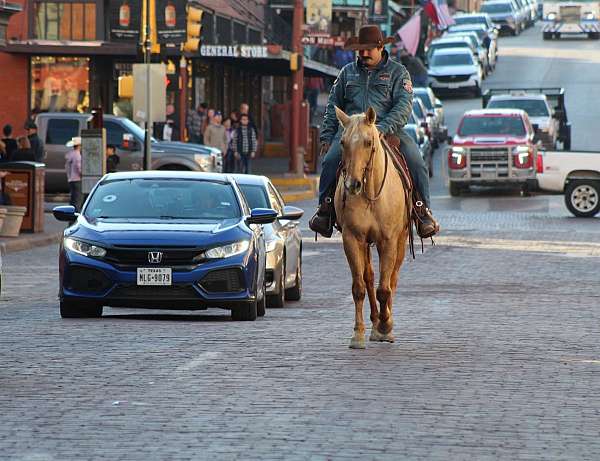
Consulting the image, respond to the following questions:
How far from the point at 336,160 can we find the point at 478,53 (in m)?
70.4

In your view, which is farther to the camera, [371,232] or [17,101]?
[17,101]

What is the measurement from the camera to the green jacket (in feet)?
48.8

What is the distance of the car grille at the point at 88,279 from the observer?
16469mm

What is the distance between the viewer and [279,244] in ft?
64.8

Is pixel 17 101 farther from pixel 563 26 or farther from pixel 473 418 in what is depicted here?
pixel 563 26

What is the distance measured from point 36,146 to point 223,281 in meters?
22.3

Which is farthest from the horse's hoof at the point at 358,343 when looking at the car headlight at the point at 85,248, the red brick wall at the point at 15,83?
the red brick wall at the point at 15,83

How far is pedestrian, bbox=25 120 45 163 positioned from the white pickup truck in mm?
10835

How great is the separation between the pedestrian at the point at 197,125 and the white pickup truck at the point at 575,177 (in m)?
13.3

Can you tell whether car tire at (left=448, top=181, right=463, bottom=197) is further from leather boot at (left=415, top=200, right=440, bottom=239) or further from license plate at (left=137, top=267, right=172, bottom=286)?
leather boot at (left=415, top=200, right=440, bottom=239)

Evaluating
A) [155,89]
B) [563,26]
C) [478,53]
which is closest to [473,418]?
[155,89]

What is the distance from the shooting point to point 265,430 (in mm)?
9805

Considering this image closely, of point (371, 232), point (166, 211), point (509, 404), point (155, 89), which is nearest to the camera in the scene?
point (509, 404)

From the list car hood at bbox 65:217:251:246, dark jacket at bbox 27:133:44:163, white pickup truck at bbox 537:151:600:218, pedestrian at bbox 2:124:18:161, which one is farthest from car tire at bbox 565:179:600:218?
car hood at bbox 65:217:251:246
